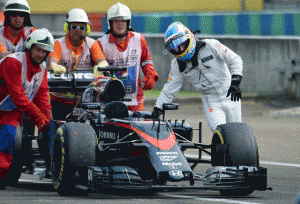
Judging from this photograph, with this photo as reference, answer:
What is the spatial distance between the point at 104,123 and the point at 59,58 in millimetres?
2619

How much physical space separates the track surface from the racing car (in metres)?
0.18

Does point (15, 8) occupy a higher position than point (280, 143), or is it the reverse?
point (15, 8)

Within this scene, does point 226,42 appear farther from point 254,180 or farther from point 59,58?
point 254,180

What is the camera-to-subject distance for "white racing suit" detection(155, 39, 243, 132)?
11.9 meters

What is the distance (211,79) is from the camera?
39.3 feet

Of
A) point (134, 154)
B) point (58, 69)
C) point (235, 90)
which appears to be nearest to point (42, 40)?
point (58, 69)

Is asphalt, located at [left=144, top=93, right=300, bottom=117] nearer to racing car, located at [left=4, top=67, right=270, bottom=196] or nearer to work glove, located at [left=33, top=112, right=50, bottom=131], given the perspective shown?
racing car, located at [left=4, top=67, right=270, bottom=196]

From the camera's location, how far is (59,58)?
13078mm

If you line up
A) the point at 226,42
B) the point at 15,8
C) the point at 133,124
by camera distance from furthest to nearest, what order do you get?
the point at 226,42
the point at 15,8
the point at 133,124

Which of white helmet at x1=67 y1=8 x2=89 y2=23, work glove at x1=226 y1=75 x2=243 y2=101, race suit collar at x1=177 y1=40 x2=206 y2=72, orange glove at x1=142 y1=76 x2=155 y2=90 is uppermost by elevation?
white helmet at x1=67 y1=8 x2=89 y2=23

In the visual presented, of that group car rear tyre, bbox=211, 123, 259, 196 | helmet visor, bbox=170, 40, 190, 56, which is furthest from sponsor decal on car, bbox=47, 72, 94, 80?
car rear tyre, bbox=211, 123, 259, 196

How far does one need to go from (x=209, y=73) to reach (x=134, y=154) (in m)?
2.13

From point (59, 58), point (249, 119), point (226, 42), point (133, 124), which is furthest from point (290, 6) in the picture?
point (133, 124)

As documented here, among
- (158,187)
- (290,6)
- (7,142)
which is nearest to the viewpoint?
(158,187)
